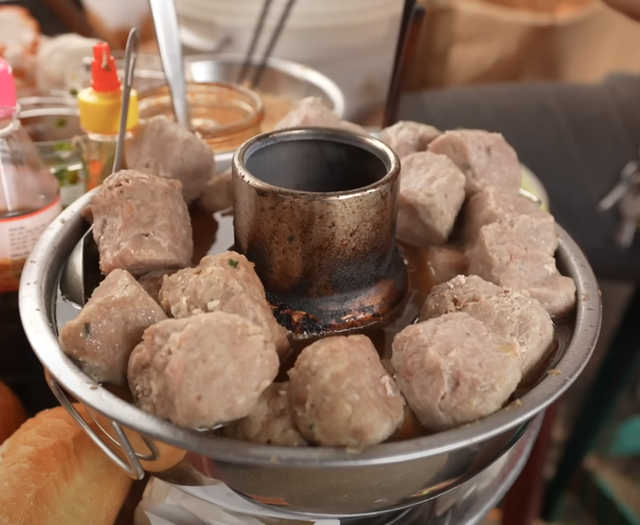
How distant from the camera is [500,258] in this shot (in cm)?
110

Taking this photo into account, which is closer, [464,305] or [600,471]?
[464,305]

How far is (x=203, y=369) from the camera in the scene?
0.82 metres

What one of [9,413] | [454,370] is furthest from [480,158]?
[9,413]

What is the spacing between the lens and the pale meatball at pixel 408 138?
135cm

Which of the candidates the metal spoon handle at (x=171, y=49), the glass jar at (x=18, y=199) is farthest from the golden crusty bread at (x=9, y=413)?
the metal spoon handle at (x=171, y=49)

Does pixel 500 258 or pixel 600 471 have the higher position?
pixel 500 258

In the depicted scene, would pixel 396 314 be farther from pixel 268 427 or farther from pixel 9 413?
pixel 9 413


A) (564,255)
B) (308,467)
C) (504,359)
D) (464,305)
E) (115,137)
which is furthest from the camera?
(115,137)

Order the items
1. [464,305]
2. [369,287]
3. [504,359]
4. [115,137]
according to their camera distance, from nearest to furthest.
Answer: [504,359] → [464,305] → [369,287] → [115,137]

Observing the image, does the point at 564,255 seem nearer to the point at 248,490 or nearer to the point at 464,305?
the point at 464,305

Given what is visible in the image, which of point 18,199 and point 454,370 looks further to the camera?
point 18,199

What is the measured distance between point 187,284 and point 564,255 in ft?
2.28

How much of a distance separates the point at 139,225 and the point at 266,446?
443 mm

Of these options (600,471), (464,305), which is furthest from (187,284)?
(600,471)
